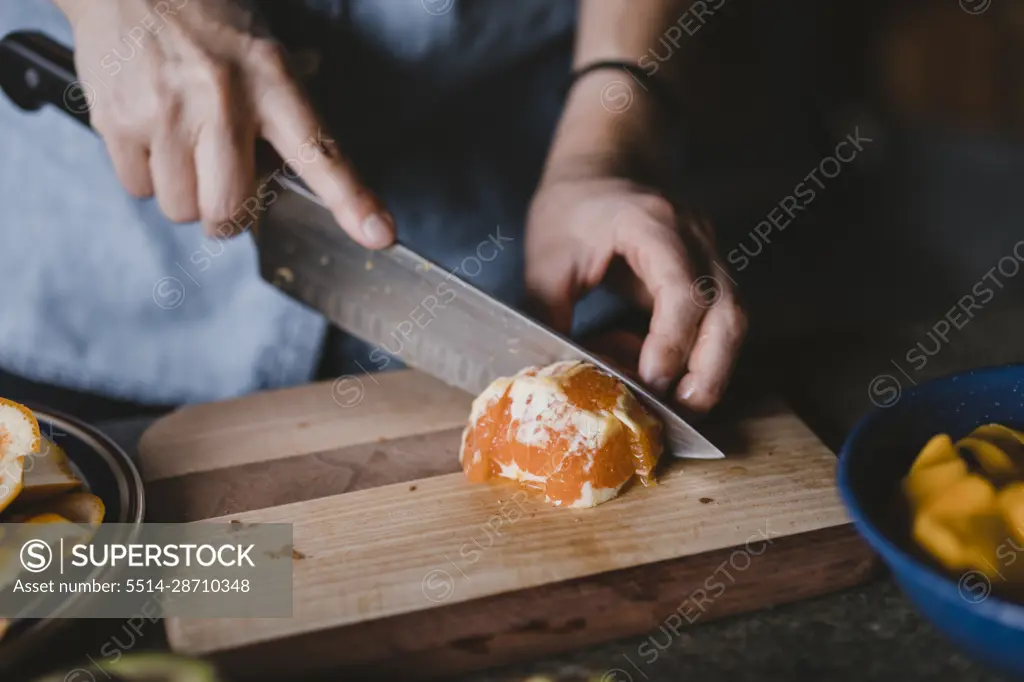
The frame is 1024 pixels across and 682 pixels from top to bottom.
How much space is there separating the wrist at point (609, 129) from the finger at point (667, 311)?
0.29 meters

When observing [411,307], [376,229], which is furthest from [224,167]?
[411,307]

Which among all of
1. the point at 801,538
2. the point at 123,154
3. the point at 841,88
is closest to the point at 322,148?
the point at 123,154

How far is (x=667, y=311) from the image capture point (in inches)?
55.4

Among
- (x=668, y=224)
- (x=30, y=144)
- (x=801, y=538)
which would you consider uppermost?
(x=668, y=224)

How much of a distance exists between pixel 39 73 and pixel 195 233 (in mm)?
408

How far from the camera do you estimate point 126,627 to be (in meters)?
1.14

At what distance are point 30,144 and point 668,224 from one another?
3.93 feet

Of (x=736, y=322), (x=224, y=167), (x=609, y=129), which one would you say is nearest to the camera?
(x=224, y=167)

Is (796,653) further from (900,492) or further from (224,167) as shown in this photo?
(224,167)

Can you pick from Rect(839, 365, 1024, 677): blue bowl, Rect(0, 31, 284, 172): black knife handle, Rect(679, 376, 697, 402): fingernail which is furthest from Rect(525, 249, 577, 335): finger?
Rect(839, 365, 1024, 677): blue bowl

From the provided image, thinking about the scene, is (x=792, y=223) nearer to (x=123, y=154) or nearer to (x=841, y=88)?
(x=841, y=88)

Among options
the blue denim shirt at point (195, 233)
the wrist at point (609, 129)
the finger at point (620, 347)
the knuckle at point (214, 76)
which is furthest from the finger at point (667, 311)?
the knuckle at point (214, 76)

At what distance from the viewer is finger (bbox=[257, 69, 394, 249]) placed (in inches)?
52.8

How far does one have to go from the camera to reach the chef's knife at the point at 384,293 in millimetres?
1384
